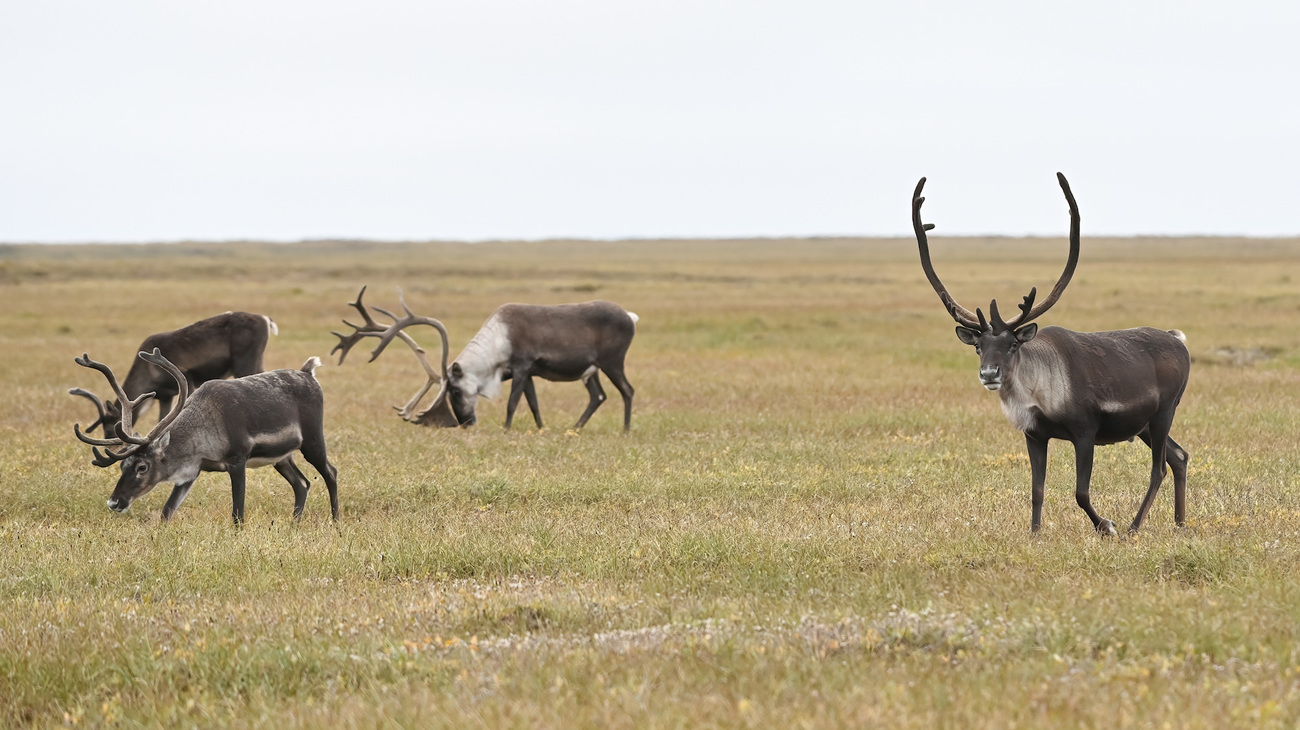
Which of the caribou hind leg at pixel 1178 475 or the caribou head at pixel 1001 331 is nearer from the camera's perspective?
the caribou head at pixel 1001 331

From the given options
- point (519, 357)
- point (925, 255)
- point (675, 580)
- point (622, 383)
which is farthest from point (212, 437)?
point (622, 383)

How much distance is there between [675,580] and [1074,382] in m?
3.58

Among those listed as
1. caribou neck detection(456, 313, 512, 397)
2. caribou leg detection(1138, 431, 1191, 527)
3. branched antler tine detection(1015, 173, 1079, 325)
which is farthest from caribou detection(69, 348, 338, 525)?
caribou leg detection(1138, 431, 1191, 527)

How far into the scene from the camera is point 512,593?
8117 millimetres

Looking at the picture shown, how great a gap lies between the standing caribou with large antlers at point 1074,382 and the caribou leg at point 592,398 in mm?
9246

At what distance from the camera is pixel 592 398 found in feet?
62.6

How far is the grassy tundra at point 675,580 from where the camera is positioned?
5.66 m

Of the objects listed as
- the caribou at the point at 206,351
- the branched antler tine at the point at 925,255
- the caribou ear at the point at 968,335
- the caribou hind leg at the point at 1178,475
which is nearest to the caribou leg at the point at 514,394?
the caribou at the point at 206,351

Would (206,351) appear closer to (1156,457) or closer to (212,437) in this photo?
(212,437)

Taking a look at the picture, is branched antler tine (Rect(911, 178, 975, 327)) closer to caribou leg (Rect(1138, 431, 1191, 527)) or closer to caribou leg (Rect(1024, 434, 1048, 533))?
caribou leg (Rect(1024, 434, 1048, 533))

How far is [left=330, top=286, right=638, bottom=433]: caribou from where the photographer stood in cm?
1870

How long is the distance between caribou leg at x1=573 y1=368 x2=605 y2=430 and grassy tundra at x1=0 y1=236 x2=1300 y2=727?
462 mm

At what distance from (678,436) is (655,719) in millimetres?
11978

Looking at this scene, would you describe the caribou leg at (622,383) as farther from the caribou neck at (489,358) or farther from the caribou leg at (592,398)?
the caribou neck at (489,358)
